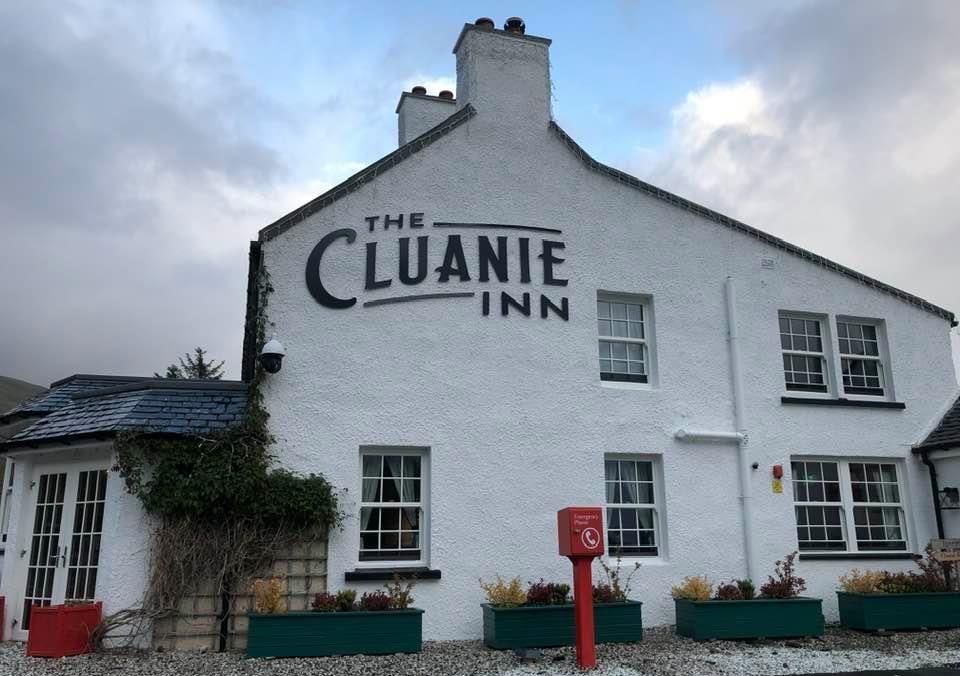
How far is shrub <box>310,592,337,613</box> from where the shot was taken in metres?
10.3

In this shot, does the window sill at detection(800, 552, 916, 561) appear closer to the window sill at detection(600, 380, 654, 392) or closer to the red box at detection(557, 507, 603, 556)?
the window sill at detection(600, 380, 654, 392)

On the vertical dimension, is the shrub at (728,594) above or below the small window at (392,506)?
below

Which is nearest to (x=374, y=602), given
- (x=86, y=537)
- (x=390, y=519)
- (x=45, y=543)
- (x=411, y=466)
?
(x=390, y=519)

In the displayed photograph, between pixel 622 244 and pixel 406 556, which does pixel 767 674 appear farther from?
pixel 622 244

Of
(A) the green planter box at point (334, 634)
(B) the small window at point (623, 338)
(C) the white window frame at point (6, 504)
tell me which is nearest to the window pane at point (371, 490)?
(A) the green planter box at point (334, 634)

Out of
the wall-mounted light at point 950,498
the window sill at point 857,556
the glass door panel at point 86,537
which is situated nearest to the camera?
the glass door panel at point 86,537

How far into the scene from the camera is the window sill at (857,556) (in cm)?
1341

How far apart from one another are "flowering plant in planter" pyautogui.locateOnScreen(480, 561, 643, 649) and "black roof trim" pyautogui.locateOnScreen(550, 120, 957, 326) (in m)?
6.81

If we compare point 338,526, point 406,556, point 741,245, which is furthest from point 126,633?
point 741,245

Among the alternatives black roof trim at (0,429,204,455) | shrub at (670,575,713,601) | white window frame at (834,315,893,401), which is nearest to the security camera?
black roof trim at (0,429,204,455)

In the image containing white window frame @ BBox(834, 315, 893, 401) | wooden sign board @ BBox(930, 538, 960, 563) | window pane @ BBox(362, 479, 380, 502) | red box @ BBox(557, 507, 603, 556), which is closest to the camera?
red box @ BBox(557, 507, 603, 556)

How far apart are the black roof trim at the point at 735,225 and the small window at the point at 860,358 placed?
0.85 meters

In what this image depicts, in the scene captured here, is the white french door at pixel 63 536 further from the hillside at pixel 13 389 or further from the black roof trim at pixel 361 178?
the hillside at pixel 13 389

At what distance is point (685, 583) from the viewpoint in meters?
12.5
